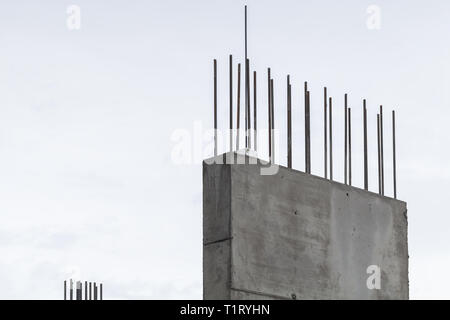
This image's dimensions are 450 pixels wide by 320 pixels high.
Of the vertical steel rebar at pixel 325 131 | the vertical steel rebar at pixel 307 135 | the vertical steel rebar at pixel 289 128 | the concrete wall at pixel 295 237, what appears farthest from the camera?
the vertical steel rebar at pixel 325 131

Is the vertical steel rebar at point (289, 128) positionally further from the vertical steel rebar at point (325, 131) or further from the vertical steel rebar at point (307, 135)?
the vertical steel rebar at point (325, 131)

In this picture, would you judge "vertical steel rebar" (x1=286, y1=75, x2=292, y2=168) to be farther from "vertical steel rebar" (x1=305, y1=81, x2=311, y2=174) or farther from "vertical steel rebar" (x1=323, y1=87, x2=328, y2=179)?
"vertical steel rebar" (x1=323, y1=87, x2=328, y2=179)

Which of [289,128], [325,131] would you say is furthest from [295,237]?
[325,131]

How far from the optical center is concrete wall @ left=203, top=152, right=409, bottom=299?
33.0ft

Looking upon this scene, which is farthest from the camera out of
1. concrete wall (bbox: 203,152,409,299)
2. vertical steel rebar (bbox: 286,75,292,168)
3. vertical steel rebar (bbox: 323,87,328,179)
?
vertical steel rebar (bbox: 323,87,328,179)

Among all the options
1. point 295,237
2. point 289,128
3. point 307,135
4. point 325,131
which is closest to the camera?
point 295,237

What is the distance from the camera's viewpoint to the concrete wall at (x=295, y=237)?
10047mm

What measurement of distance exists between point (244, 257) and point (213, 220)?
20.3 inches

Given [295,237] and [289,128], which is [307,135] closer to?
[289,128]

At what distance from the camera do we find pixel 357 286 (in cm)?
1126

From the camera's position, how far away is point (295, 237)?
10.7m

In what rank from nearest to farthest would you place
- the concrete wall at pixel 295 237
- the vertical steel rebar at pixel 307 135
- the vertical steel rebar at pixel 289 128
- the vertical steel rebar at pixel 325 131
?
the concrete wall at pixel 295 237 < the vertical steel rebar at pixel 289 128 < the vertical steel rebar at pixel 307 135 < the vertical steel rebar at pixel 325 131
